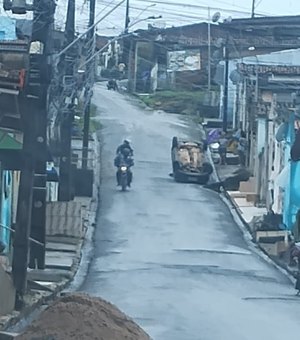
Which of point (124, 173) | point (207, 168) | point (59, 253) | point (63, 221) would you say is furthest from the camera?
point (207, 168)

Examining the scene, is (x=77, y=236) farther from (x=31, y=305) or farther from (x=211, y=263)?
(x=31, y=305)

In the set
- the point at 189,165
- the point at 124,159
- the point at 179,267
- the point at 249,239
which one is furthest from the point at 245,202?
the point at 179,267

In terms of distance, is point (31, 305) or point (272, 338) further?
point (31, 305)

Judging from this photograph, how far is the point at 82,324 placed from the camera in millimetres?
12352

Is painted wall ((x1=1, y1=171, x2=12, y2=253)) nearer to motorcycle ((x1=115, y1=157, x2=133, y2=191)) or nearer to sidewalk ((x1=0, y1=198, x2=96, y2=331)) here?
sidewalk ((x1=0, y1=198, x2=96, y2=331))

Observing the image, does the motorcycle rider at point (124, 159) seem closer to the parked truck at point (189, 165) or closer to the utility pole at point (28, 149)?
the parked truck at point (189, 165)

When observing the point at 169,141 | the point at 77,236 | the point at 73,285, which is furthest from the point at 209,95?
the point at 73,285

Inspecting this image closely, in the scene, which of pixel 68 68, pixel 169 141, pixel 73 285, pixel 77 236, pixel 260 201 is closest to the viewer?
pixel 73 285

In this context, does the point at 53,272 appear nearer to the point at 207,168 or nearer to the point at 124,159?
the point at 124,159

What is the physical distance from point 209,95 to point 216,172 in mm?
22816

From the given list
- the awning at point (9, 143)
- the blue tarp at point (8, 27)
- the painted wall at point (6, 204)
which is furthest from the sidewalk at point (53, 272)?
the blue tarp at point (8, 27)

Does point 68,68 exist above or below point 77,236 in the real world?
above

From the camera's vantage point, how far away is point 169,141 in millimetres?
60875

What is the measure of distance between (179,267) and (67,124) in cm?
1126
